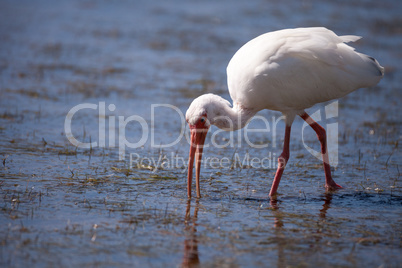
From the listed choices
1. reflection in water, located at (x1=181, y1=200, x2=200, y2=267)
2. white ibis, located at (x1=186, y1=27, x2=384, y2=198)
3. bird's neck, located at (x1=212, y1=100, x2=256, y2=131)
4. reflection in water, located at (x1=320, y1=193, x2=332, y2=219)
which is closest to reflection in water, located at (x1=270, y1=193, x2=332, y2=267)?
reflection in water, located at (x1=320, y1=193, x2=332, y2=219)

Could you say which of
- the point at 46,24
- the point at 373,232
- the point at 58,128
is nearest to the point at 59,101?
the point at 58,128

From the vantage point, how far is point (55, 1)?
1983 centimetres

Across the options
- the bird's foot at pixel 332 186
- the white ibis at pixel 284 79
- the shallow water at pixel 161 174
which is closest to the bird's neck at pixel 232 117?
the white ibis at pixel 284 79

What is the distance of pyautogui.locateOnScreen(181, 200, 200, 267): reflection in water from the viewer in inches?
168

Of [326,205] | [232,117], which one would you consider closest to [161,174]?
[232,117]

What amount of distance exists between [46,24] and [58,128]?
363 inches

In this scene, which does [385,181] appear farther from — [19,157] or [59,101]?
[59,101]

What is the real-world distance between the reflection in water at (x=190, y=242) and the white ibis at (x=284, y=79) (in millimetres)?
743

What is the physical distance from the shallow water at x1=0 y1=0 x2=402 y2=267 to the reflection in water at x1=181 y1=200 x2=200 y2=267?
0.02 m

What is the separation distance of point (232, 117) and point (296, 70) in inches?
35.9

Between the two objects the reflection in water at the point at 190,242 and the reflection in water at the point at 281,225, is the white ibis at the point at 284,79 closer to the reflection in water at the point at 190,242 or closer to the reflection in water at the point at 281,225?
the reflection in water at the point at 281,225

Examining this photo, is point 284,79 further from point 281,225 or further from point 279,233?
point 279,233

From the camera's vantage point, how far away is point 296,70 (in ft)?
20.3

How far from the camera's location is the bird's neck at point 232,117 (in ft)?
20.7
